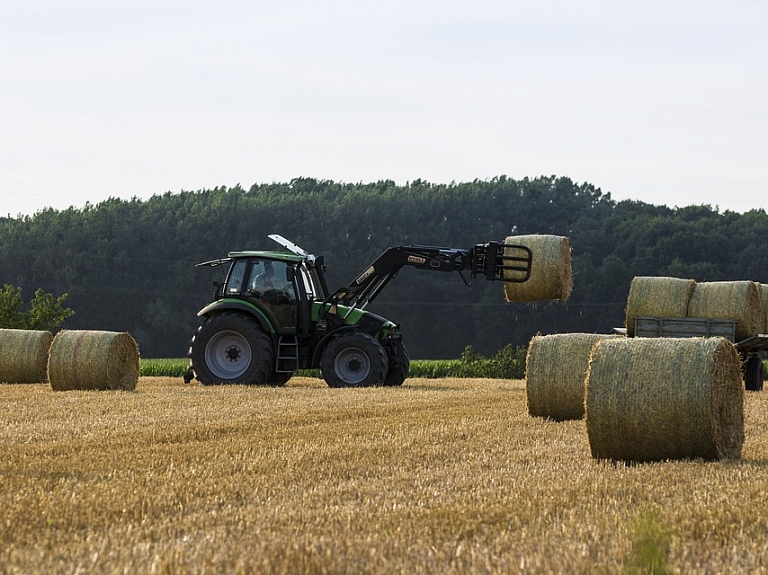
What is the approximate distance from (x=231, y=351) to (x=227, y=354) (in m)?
0.09

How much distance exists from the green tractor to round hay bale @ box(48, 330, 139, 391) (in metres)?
2.09

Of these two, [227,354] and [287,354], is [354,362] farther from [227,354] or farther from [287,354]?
[227,354]

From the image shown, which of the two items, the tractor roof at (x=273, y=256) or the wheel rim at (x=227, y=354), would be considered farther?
the tractor roof at (x=273, y=256)

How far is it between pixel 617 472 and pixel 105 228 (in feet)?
217

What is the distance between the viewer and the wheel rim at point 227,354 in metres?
18.1

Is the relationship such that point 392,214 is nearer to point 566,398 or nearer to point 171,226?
point 171,226

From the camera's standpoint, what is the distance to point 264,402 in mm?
13633

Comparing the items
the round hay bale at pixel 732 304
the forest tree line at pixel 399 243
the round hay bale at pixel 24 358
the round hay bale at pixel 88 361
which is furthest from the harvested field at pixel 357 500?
the forest tree line at pixel 399 243

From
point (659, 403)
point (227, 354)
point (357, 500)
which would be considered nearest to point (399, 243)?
point (227, 354)

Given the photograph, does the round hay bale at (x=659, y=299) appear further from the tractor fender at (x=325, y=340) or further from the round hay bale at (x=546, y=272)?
the tractor fender at (x=325, y=340)

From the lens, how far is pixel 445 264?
18219 mm

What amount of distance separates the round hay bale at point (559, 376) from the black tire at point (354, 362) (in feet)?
20.7

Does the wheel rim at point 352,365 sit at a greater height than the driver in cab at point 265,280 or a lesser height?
lesser

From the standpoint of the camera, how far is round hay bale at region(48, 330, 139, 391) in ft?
52.5
